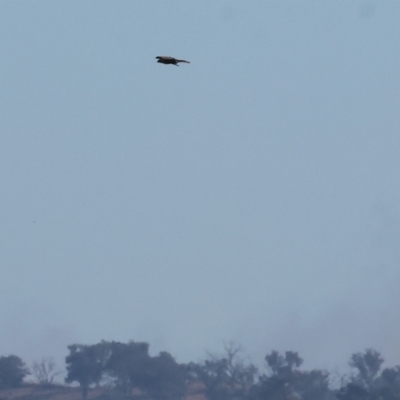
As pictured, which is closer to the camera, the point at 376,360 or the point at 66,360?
the point at 376,360

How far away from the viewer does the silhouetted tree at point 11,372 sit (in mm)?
163375

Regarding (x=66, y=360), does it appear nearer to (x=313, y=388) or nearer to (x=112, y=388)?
(x=112, y=388)

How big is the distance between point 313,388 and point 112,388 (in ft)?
108

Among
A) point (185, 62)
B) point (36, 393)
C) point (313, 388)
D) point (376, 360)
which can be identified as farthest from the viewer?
point (36, 393)

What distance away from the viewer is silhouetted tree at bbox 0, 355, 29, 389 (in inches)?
6432

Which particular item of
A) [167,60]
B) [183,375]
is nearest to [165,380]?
[183,375]

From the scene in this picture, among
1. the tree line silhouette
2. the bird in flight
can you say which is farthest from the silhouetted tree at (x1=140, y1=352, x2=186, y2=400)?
the bird in flight

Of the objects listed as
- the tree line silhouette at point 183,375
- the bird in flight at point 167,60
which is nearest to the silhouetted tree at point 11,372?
the tree line silhouette at point 183,375

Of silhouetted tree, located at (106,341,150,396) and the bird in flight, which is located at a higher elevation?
silhouetted tree, located at (106,341,150,396)

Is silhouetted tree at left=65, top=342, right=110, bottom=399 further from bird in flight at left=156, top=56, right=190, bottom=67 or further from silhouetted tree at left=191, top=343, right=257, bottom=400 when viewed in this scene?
bird in flight at left=156, top=56, right=190, bottom=67

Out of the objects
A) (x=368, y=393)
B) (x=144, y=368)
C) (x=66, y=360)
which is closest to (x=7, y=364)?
(x=66, y=360)

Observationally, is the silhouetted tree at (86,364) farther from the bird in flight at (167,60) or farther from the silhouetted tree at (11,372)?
the bird in flight at (167,60)

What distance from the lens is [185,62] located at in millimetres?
41906

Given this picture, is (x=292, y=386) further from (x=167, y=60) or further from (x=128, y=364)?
(x=167, y=60)
